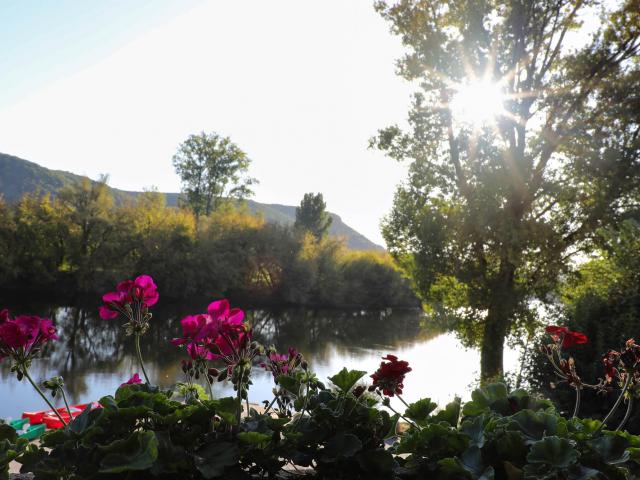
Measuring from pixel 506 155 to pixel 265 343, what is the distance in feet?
43.7

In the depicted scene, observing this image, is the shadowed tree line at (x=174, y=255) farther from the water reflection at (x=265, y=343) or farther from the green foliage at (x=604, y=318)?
the green foliage at (x=604, y=318)

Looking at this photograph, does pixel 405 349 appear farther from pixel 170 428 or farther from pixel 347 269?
pixel 170 428

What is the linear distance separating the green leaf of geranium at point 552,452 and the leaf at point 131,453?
120cm

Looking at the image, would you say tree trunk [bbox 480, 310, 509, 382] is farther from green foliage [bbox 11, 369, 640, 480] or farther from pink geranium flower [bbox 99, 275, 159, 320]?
pink geranium flower [bbox 99, 275, 159, 320]

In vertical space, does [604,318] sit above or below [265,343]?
above

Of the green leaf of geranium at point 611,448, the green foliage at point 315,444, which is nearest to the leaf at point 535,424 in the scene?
the green foliage at point 315,444

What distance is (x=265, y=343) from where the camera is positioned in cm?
2194

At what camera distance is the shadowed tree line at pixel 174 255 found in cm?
3152

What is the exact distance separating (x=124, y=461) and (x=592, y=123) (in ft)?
42.7

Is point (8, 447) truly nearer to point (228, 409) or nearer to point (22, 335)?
point (22, 335)

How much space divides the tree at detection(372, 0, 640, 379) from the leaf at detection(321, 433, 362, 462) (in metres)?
10.6

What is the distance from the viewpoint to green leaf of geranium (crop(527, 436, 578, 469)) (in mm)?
1681

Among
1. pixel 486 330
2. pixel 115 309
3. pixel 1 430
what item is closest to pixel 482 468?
pixel 115 309

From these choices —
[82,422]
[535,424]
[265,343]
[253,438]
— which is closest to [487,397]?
Answer: [535,424]
